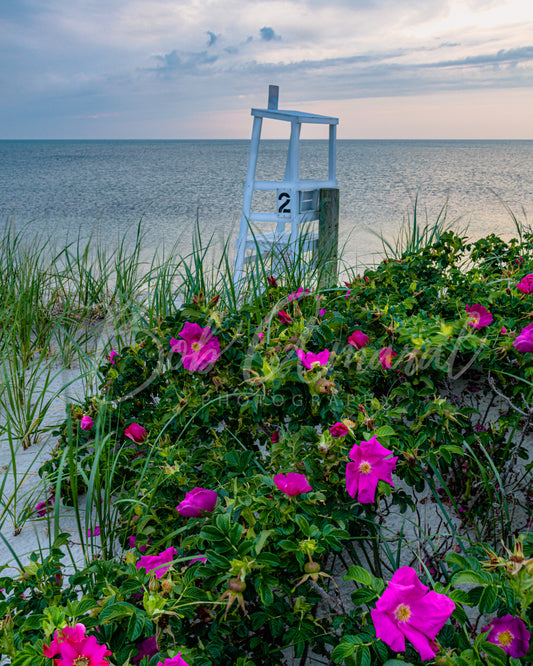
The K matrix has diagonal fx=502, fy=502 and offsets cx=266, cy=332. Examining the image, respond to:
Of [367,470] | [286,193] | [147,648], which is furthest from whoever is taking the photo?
[286,193]

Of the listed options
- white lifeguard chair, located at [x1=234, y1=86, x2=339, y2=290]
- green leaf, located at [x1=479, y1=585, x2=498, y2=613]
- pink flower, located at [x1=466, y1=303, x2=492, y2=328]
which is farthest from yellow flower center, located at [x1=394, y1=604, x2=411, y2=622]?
white lifeguard chair, located at [x1=234, y1=86, x2=339, y2=290]

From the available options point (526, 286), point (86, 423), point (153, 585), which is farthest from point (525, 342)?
point (86, 423)

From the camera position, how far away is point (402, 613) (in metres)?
0.72

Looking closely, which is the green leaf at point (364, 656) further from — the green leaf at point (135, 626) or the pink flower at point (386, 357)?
the pink flower at point (386, 357)

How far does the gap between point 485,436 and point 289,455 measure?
20.7 inches

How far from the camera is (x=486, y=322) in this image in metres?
1.40

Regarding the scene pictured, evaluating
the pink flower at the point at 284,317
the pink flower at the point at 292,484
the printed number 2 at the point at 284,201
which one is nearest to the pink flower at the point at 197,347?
the pink flower at the point at 284,317

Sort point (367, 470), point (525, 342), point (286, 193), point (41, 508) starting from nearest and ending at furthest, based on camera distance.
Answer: point (367, 470), point (525, 342), point (41, 508), point (286, 193)

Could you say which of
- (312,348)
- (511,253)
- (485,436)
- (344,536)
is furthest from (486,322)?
(511,253)

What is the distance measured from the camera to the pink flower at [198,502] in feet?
3.48

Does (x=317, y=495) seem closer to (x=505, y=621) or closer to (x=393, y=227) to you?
(x=505, y=621)

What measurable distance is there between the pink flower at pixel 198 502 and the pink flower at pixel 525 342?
0.82 meters

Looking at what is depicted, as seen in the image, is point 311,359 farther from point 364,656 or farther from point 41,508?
point 41,508

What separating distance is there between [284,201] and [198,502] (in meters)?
3.19
